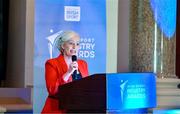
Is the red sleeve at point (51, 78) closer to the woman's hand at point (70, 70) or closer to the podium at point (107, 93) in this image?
the woman's hand at point (70, 70)

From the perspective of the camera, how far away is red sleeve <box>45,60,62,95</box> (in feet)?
5.06

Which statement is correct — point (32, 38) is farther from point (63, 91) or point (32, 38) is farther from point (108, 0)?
point (63, 91)

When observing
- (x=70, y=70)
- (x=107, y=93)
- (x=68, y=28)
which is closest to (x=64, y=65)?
(x=70, y=70)

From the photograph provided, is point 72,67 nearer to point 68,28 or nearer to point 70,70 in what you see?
point 70,70

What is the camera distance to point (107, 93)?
96cm

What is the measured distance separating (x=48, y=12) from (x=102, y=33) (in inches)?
10.2

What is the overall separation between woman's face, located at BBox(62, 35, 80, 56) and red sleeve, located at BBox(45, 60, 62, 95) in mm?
81

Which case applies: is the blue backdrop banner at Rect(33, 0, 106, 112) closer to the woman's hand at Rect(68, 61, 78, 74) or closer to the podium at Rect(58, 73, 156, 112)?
the woman's hand at Rect(68, 61, 78, 74)

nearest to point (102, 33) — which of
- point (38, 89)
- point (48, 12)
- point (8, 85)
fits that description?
point (48, 12)

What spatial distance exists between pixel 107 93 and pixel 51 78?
0.63 metres

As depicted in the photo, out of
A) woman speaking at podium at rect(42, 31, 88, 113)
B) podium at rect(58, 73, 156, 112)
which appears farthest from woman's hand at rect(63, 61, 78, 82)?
podium at rect(58, 73, 156, 112)

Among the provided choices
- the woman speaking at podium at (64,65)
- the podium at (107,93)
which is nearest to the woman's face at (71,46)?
the woman speaking at podium at (64,65)

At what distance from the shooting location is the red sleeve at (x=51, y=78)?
1542mm

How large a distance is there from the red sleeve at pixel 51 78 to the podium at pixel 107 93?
0.45 metres
